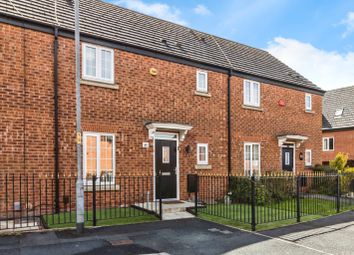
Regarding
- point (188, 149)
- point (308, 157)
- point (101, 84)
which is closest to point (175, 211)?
point (188, 149)

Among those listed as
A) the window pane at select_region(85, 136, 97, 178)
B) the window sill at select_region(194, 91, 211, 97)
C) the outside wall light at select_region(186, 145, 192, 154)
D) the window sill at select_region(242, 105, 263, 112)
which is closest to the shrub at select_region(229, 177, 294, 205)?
the outside wall light at select_region(186, 145, 192, 154)

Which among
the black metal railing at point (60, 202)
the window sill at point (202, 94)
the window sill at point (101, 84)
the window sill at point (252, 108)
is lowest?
the black metal railing at point (60, 202)

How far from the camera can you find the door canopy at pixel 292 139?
16.8 m

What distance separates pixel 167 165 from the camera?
503 inches

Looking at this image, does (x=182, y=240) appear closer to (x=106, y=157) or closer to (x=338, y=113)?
(x=106, y=157)

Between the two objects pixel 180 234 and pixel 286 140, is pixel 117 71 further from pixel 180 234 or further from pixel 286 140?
pixel 286 140

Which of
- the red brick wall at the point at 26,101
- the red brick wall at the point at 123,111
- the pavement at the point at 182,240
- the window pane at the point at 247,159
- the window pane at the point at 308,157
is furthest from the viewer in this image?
the window pane at the point at 308,157

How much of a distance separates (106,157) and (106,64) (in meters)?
3.08

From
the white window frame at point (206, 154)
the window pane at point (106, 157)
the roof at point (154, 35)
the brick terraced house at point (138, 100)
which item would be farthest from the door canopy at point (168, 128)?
the roof at point (154, 35)

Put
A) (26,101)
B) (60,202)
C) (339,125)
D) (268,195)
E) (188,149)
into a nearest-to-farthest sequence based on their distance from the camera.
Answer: (26,101)
(60,202)
(188,149)
(268,195)
(339,125)

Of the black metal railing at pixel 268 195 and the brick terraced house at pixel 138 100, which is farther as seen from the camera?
the black metal railing at pixel 268 195

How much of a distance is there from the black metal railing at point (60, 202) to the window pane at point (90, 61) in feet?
11.1

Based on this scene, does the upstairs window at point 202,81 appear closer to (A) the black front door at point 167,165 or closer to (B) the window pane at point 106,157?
(A) the black front door at point 167,165

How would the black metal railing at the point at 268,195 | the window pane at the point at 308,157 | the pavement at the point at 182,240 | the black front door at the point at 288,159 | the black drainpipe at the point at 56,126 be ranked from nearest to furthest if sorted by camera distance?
the pavement at the point at 182,240 < the black drainpipe at the point at 56,126 < the black metal railing at the point at 268,195 < the black front door at the point at 288,159 < the window pane at the point at 308,157
